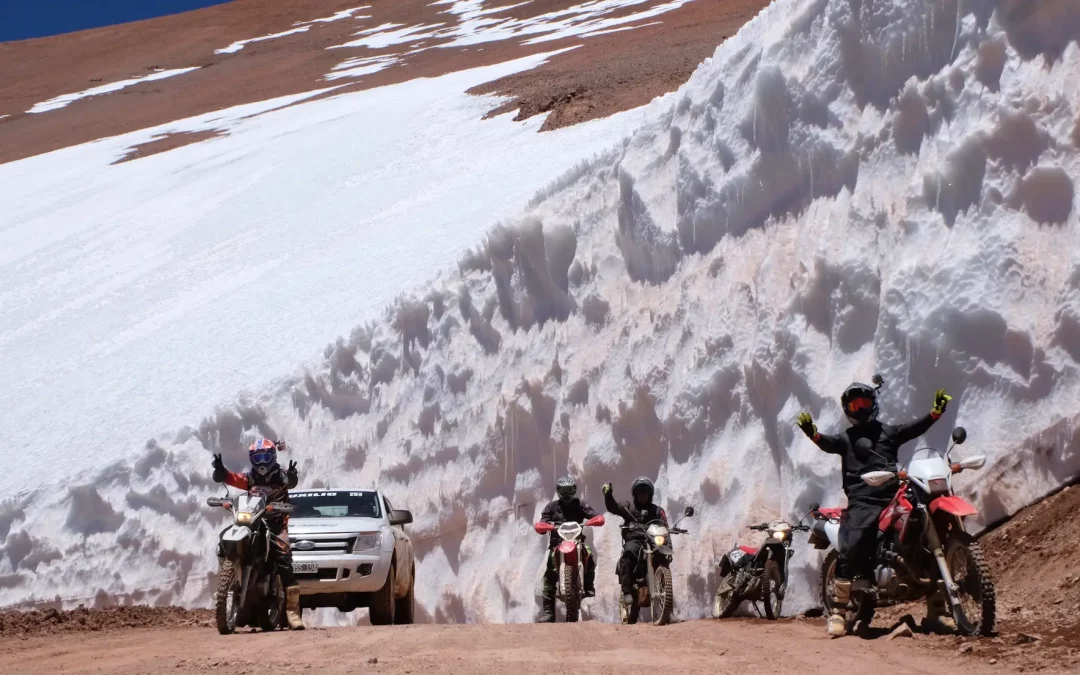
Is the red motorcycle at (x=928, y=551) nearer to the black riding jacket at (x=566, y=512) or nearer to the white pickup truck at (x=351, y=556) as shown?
the black riding jacket at (x=566, y=512)

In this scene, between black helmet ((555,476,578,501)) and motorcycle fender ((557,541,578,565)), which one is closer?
motorcycle fender ((557,541,578,565))

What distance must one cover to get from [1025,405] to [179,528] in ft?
36.1

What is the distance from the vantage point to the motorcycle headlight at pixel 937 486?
7488mm

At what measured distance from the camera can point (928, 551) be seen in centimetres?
757

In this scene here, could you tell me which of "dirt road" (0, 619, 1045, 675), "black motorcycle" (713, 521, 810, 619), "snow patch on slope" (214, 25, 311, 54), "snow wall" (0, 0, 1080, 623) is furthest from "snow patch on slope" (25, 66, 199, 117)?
"black motorcycle" (713, 521, 810, 619)

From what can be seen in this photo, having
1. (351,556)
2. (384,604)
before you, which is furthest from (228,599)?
(384,604)

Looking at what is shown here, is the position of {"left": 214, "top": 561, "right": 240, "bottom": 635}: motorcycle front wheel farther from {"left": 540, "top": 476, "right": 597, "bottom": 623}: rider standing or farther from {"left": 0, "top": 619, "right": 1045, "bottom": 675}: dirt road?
{"left": 540, "top": 476, "right": 597, "bottom": 623}: rider standing

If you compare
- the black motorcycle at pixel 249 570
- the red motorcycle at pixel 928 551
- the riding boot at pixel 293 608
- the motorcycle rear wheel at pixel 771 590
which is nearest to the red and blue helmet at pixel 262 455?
the black motorcycle at pixel 249 570

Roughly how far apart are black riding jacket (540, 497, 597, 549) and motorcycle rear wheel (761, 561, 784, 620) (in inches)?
99.6

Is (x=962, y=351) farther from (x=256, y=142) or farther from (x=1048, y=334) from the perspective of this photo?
(x=256, y=142)

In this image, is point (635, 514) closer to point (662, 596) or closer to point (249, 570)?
point (662, 596)

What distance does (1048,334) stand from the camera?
9641 millimetres

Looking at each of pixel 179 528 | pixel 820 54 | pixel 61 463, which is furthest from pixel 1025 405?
pixel 61 463

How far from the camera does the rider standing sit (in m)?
11.7
